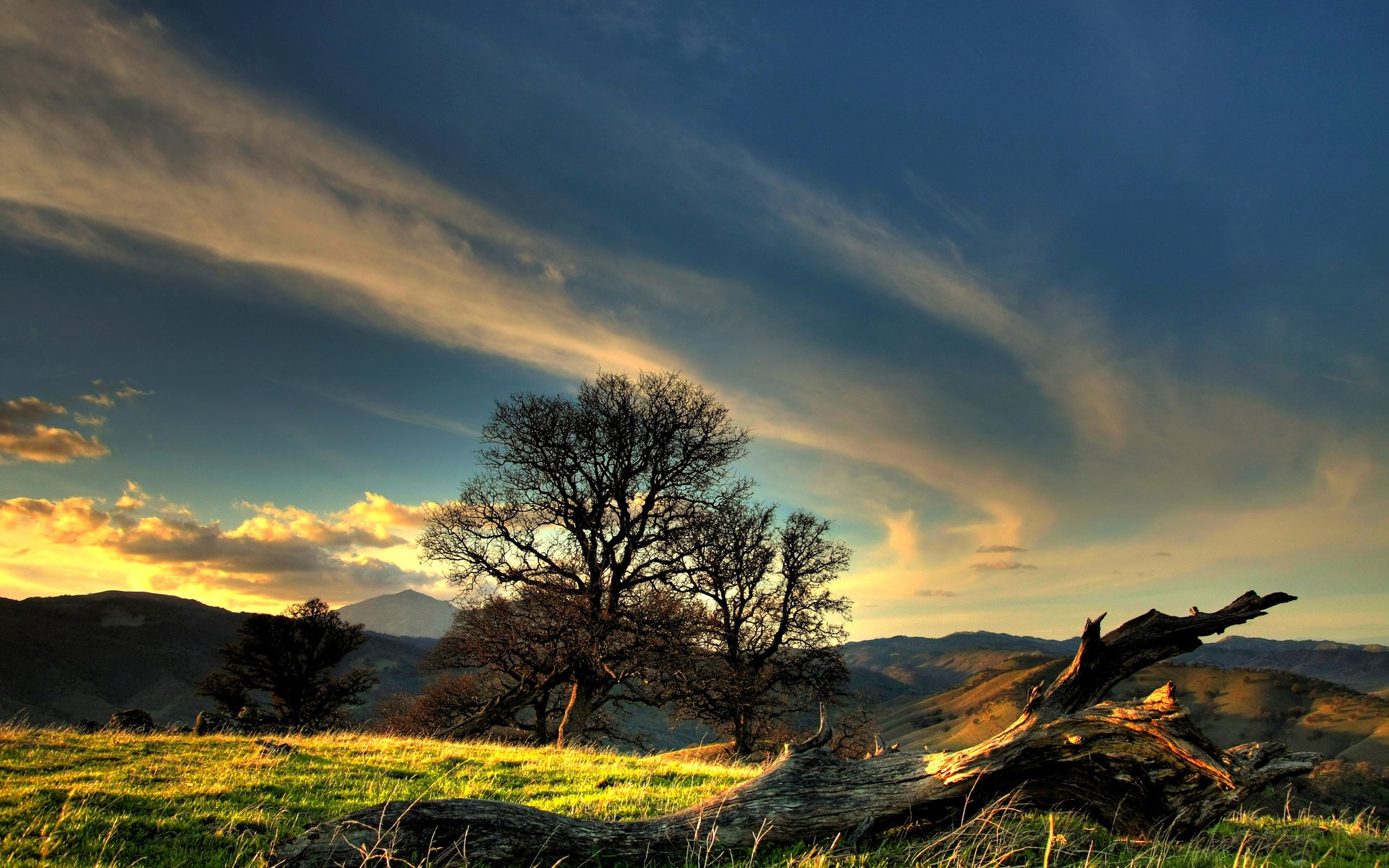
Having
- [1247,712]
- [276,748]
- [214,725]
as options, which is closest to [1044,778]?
[276,748]

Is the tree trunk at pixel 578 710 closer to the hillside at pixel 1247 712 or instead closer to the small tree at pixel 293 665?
the small tree at pixel 293 665

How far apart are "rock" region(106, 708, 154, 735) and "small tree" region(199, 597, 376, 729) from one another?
81.4 feet

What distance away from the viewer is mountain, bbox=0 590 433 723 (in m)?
114

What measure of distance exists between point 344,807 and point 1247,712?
151728 millimetres

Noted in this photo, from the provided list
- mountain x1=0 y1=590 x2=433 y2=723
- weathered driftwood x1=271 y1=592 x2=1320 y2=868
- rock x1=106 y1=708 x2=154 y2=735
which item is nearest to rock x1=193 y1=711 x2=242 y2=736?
rock x1=106 y1=708 x2=154 y2=735

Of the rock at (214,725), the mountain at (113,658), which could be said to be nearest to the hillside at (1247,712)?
the rock at (214,725)

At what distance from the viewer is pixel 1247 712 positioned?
10869 cm

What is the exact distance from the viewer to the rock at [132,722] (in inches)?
598

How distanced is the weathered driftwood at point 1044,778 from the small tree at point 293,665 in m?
41.7

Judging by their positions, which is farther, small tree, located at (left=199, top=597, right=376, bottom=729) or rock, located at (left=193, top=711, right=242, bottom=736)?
small tree, located at (left=199, top=597, right=376, bottom=729)

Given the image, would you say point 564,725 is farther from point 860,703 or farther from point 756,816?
point 756,816

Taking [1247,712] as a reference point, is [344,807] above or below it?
above

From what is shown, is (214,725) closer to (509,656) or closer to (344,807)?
(509,656)

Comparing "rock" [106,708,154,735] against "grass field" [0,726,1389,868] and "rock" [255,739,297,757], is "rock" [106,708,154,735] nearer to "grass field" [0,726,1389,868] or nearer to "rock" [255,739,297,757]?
"grass field" [0,726,1389,868]
